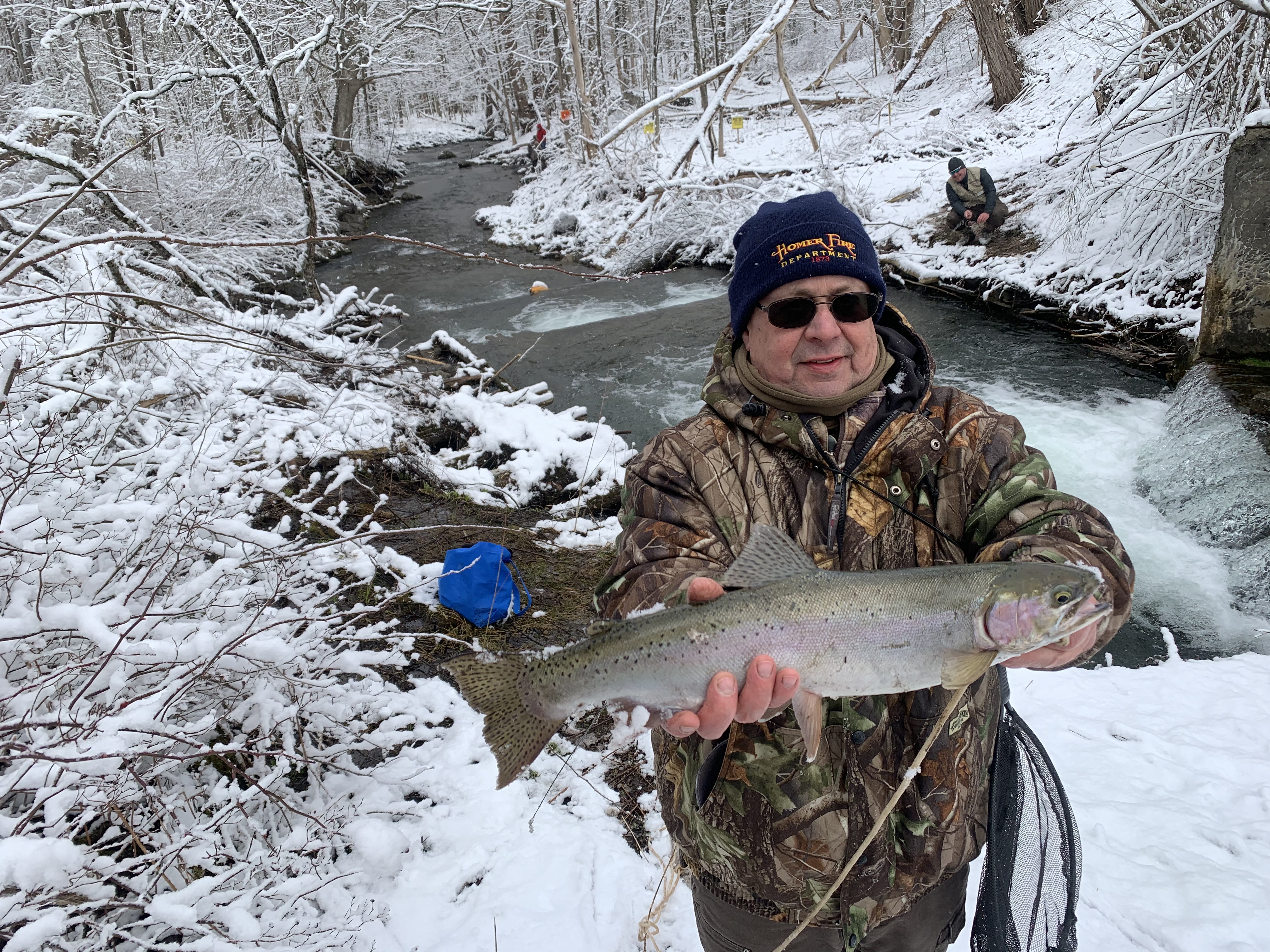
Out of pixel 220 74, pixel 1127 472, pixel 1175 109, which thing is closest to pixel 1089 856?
pixel 1127 472

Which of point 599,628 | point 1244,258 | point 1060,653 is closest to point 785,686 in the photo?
point 599,628

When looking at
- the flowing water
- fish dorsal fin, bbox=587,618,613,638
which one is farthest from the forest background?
fish dorsal fin, bbox=587,618,613,638

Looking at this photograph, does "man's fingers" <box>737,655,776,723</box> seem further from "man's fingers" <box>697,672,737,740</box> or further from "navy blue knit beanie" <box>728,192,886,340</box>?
"navy blue knit beanie" <box>728,192,886,340</box>

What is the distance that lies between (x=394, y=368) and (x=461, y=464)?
126 centimetres

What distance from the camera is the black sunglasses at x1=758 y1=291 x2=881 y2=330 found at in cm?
218

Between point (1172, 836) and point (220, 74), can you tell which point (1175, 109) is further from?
point (220, 74)

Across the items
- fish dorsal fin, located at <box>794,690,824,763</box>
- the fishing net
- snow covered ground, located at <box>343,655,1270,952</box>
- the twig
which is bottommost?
snow covered ground, located at <box>343,655,1270,952</box>

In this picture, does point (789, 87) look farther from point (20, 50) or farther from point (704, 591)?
point (20, 50)

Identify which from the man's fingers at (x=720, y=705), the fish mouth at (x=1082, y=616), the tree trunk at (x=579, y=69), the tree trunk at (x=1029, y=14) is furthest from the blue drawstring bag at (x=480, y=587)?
the tree trunk at (x=1029, y=14)

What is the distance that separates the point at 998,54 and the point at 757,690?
21771 millimetres

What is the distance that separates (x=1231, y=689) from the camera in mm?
4727

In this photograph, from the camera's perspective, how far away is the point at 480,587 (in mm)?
5145

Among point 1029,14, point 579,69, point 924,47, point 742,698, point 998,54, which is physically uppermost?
point 1029,14

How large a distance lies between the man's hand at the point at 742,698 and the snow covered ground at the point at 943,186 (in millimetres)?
10179
